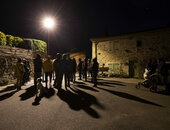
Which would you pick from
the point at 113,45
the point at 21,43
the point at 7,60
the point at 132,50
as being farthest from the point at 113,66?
the point at 7,60

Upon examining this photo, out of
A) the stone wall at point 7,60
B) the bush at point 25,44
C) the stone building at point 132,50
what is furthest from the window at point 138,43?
the stone wall at point 7,60

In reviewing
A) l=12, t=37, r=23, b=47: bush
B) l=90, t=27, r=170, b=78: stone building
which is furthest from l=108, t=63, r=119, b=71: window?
l=12, t=37, r=23, b=47: bush

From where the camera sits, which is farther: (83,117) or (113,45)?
(113,45)

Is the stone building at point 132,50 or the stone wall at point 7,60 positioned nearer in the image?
the stone wall at point 7,60

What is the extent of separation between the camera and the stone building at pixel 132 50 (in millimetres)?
14366

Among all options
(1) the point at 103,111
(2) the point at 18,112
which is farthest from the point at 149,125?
(2) the point at 18,112

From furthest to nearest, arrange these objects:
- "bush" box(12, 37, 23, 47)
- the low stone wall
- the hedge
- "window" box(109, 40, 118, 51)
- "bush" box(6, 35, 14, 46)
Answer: "window" box(109, 40, 118, 51), "bush" box(12, 37, 23, 47), the hedge, "bush" box(6, 35, 14, 46), the low stone wall

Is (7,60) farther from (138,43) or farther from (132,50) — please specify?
(138,43)

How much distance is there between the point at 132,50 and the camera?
16156 mm

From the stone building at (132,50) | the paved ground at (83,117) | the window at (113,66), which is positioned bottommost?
the paved ground at (83,117)

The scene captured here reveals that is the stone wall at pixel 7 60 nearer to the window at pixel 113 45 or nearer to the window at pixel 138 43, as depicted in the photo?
the window at pixel 113 45

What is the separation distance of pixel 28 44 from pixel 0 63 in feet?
19.5

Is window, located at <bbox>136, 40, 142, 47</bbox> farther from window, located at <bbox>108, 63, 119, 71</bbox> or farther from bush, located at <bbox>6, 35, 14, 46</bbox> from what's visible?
bush, located at <bbox>6, 35, 14, 46</bbox>

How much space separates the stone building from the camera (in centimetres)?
1437
